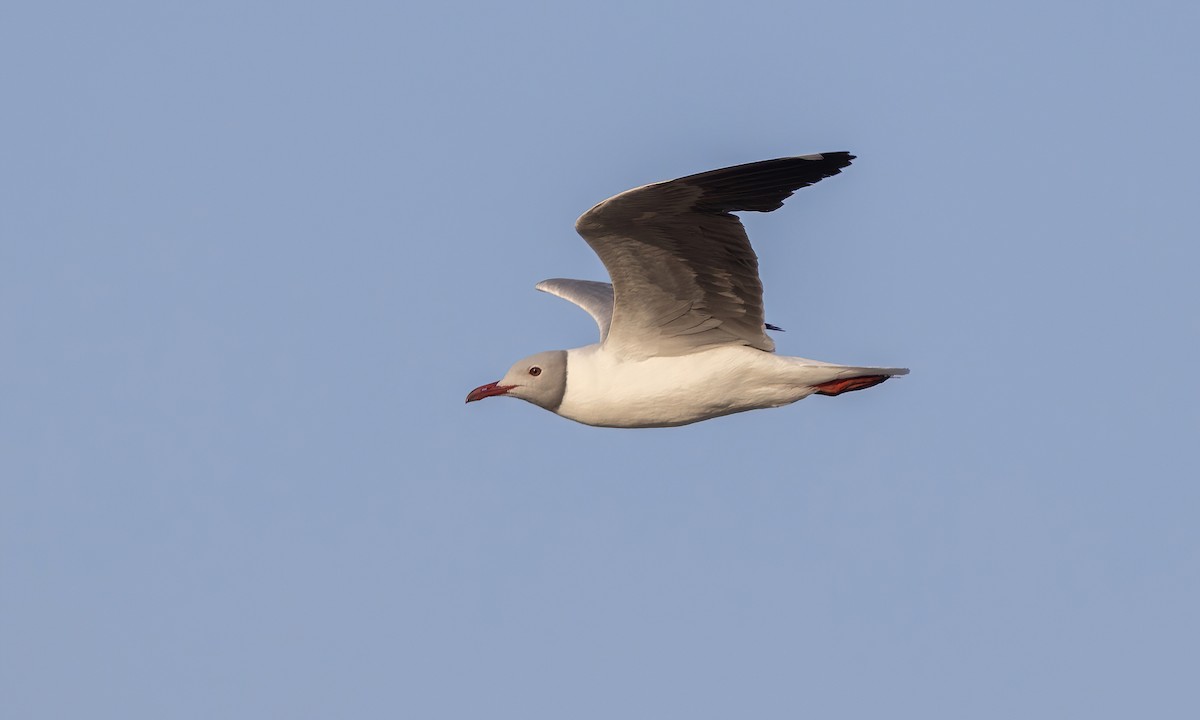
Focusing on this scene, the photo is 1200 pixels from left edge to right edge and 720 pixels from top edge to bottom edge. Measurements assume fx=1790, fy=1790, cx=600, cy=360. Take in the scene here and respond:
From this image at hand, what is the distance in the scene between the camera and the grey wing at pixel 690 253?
15219 mm

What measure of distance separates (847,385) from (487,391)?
360cm

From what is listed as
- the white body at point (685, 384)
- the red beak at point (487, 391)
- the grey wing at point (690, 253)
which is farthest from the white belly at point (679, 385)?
the red beak at point (487, 391)

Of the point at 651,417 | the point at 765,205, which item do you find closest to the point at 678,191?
the point at 765,205

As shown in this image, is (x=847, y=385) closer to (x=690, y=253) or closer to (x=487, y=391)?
(x=690, y=253)

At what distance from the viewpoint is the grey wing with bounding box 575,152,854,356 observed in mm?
15219

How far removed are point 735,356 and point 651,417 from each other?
41.4 inches

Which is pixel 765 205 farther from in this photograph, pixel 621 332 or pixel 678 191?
pixel 621 332

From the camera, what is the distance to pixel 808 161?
15.2 m

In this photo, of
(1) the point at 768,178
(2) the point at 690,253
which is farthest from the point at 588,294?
(1) the point at 768,178

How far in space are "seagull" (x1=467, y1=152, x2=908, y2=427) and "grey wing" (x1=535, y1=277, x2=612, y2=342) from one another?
205 centimetres

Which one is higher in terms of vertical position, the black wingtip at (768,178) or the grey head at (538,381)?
the black wingtip at (768,178)

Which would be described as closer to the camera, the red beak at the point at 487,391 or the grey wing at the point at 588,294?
the red beak at the point at 487,391

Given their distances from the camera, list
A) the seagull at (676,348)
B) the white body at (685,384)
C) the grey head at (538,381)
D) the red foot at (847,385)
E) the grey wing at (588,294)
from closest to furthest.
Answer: the seagull at (676,348) → the white body at (685,384) → the red foot at (847,385) → the grey head at (538,381) → the grey wing at (588,294)

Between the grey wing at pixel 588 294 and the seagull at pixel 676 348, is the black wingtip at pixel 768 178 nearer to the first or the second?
the seagull at pixel 676 348
